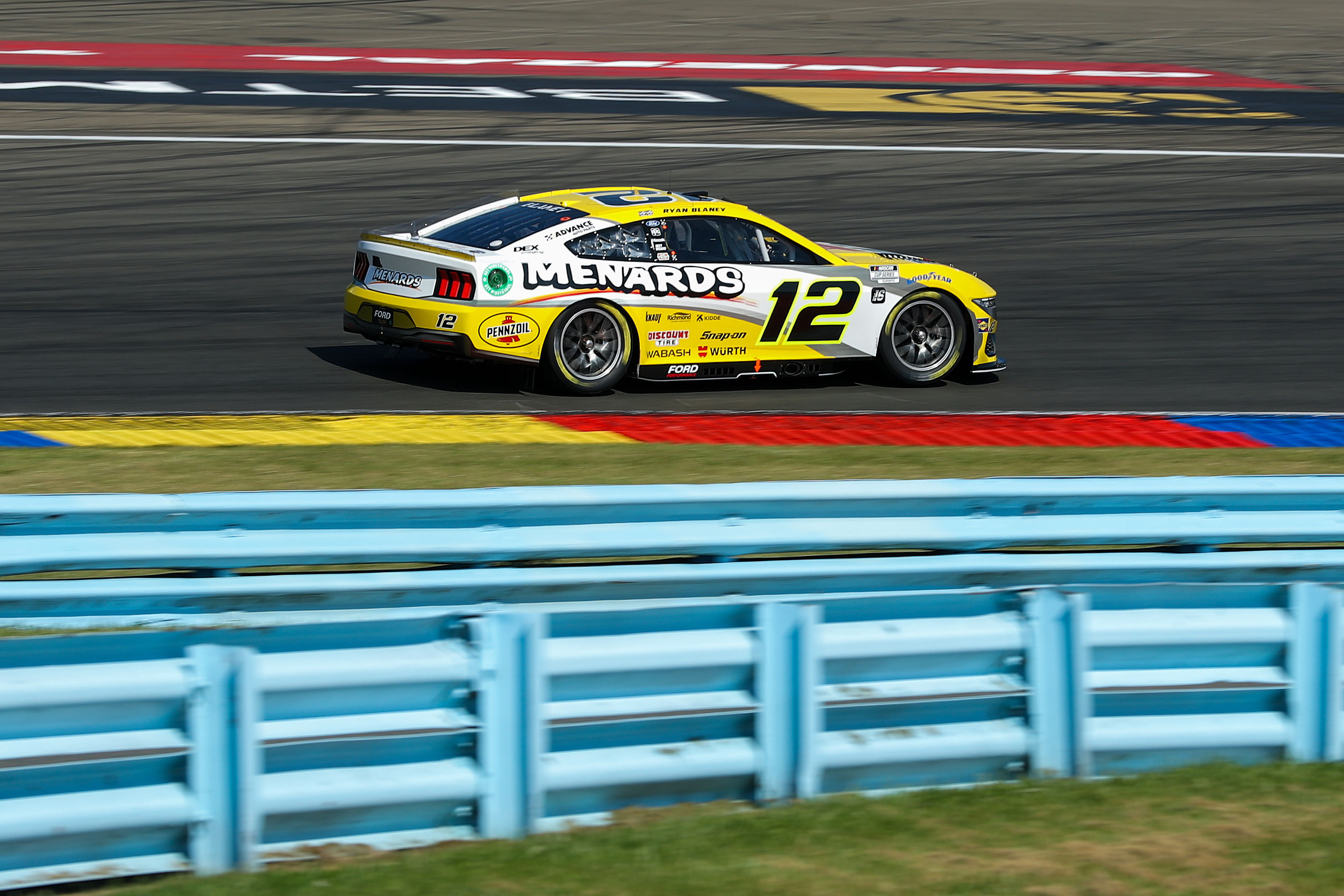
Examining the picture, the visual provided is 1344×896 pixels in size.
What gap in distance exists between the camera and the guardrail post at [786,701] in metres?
4.98

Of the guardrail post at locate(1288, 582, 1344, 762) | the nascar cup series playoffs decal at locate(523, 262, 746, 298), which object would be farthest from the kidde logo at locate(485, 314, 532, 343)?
the guardrail post at locate(1288, 582, 1344, 762)

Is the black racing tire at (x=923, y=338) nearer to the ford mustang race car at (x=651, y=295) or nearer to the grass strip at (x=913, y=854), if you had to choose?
the ford mustang race car at (x=651, y=295)

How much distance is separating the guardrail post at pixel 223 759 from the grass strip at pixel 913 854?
0.09 metres

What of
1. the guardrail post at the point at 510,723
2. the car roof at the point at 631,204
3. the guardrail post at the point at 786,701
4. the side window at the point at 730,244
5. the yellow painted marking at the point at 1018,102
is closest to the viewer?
the guardrail post at the point at 510,723

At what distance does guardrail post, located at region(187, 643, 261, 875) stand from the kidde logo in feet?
24.1

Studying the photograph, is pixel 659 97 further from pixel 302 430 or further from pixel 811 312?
pixel 302 430

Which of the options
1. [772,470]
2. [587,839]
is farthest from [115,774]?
[772,470]

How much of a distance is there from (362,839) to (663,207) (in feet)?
26.8

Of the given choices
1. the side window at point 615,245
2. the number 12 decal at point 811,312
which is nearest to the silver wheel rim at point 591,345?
the side window at point 615,245

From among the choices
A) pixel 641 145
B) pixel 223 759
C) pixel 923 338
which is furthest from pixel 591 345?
pixel 641 145

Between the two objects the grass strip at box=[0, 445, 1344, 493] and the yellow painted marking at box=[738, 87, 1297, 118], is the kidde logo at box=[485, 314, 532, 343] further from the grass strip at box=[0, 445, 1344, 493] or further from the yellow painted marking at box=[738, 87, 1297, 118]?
the yellow painted marking at box=[738, 87, 1297, 118]

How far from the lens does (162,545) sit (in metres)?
6.63

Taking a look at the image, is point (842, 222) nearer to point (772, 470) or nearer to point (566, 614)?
point (772, 470)

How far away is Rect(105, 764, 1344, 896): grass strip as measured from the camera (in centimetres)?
Answer: 432
